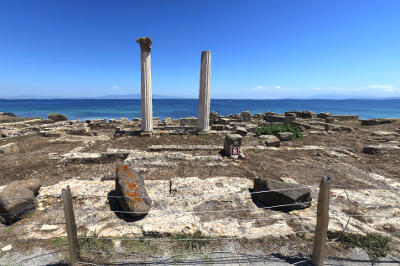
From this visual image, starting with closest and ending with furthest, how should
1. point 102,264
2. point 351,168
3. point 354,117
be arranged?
point 102,264 → point 351,168 → point 354,117

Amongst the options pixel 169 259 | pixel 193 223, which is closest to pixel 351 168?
pixel 193 223

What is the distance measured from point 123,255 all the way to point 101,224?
2.82 feet

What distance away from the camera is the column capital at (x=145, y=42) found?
1047cm

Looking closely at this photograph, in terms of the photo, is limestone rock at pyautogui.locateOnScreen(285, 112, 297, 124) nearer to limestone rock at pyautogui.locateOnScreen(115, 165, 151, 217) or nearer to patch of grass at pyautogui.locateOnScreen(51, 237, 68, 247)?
limestone rock at pyautogui.locateOnScreen(115, 165, 151, 217)

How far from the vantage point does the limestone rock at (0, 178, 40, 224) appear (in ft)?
10.3

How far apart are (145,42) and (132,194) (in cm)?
985

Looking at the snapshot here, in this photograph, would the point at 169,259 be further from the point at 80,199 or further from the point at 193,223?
the point at 80,199

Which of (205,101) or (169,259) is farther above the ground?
(205,101)

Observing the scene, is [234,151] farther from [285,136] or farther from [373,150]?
[373,150]

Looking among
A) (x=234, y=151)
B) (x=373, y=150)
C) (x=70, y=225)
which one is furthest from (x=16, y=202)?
(x=373, y=150)

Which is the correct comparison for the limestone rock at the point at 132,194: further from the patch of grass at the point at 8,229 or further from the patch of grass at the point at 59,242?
the patch of grass at the point at 8,229

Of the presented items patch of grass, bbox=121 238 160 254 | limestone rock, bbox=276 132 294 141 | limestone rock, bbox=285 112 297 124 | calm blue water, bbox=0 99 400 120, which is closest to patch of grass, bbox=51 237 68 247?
patch of grass, bbox=121 238 160 254

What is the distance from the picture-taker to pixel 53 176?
218 inches

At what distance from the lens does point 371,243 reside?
110 inches
